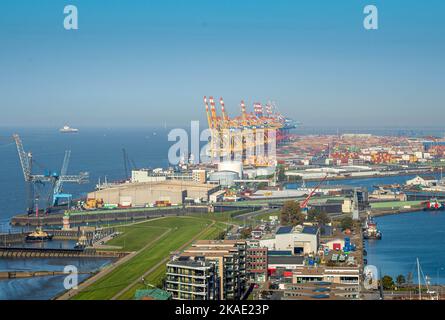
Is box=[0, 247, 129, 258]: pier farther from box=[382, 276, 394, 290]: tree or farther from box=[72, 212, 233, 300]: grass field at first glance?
box=[382, 276, 394, 290]: tree

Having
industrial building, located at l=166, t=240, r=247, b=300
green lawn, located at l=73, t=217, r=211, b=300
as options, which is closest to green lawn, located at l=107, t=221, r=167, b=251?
green lawn, located at l=73, t=217, r=211, b=300

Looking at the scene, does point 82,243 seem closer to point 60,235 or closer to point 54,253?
point 54,253

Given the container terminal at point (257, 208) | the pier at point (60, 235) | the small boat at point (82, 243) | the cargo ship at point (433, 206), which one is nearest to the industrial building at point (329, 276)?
the container terminal at point (257, 208)

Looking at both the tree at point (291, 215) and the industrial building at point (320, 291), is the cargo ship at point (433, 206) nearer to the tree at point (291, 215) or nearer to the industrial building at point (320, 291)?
the tree at point (291, 215)

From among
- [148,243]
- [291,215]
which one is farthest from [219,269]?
[291,215]
